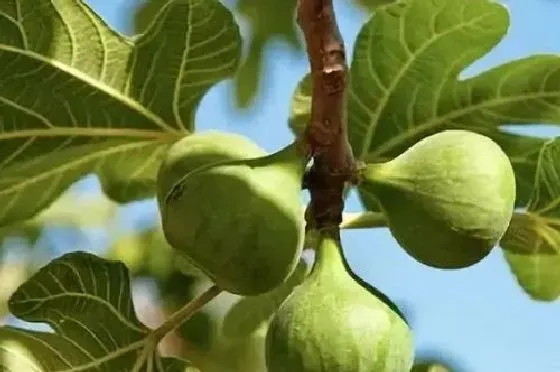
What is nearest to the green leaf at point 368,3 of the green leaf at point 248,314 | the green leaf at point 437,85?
the green leaf at point 248,314

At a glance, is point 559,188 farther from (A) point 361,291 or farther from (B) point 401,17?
(A) point 361,291

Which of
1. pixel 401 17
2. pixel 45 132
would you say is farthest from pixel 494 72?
pixel 45 132

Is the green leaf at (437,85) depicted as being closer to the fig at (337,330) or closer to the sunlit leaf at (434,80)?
the sunlit leaf at (434,80)

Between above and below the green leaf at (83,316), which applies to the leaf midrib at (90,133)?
above

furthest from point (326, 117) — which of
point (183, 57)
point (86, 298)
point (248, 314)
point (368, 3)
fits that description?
point (368, 3)

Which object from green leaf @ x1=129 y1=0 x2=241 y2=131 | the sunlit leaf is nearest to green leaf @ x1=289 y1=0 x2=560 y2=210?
the sunlit leaf

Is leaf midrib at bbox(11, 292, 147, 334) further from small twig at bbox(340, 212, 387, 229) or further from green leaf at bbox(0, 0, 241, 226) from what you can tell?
small twig at bbox(340, 212, 387, 229)
